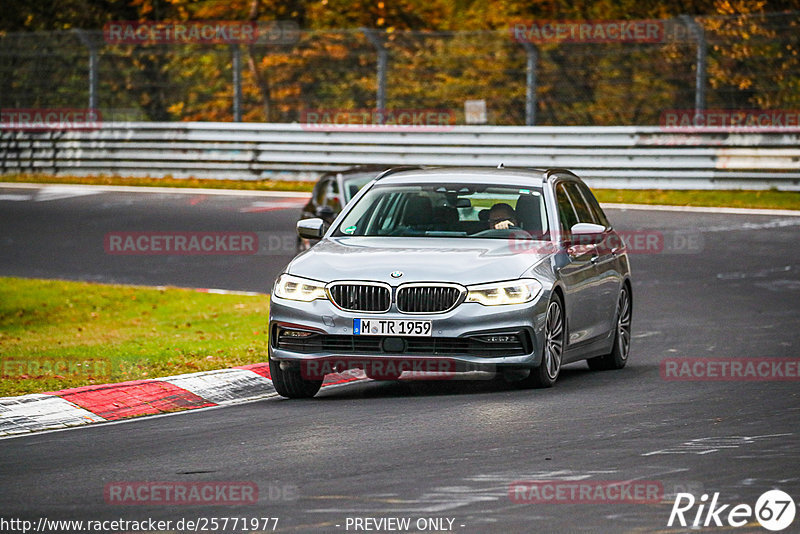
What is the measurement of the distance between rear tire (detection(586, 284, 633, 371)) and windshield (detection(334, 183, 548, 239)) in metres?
1.46

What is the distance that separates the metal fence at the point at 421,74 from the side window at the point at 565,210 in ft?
48.3

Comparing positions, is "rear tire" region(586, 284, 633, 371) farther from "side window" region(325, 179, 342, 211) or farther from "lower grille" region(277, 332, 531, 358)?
"side window" region(325, 179, 342, 211)

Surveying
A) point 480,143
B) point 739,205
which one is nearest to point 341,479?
point 739,205

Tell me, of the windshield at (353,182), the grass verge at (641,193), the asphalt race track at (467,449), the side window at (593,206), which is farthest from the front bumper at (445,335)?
the grass verge at (641,193)

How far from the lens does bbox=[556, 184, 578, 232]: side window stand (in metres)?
11.9

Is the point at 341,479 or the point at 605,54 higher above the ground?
the point at 605,54

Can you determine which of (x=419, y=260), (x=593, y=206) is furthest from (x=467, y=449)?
(x=593, y=206)

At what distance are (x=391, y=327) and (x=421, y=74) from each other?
768 inches

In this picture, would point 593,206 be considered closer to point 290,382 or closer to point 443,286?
point 443,286

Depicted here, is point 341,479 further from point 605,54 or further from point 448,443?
point 605,54

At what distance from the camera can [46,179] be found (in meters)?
31.7

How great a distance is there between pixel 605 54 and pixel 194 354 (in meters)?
16.1

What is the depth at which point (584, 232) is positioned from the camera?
11438 millimetres

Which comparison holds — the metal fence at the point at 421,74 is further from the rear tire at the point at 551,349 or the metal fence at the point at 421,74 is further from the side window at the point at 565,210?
the rear tire at the point at 551,349
